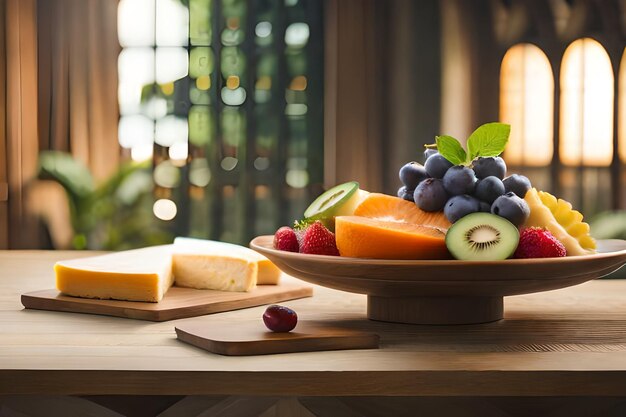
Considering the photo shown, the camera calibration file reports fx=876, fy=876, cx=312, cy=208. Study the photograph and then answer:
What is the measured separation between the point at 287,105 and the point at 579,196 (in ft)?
3.78

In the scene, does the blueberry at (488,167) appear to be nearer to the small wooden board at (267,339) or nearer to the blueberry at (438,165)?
the blueberry at (438,165)

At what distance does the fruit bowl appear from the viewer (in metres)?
1.05

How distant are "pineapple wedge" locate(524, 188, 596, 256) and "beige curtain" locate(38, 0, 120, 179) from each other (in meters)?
2.07

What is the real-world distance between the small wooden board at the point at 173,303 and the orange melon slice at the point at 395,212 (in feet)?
0.84

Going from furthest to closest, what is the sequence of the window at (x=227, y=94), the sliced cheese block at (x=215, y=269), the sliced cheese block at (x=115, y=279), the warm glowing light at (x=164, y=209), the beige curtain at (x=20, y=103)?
the warm glowing light at (x=164, y=209)
the window at (x=227, y=94)
the beige curtain at (x=20, y=103)
the sliced cheese block at (x=215, y=269)
the sliced cheese block at (x=115, y=279)

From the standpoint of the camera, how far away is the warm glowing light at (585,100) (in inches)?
128

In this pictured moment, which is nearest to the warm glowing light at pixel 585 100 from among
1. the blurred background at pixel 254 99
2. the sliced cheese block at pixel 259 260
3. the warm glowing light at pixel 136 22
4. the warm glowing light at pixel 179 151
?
the blurred background at pixel 254 99

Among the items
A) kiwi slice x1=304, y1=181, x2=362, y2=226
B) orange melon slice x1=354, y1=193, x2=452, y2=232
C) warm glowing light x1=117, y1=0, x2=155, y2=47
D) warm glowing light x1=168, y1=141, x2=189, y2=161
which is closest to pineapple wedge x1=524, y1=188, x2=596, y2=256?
orange melon slice x1=354, y1=193, x2=452, y2=232

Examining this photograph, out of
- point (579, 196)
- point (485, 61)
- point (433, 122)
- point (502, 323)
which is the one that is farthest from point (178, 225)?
point (502, 323)

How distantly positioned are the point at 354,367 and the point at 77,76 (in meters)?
2.31

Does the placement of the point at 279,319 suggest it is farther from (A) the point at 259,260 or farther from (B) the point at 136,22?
(B) the point at 136,22

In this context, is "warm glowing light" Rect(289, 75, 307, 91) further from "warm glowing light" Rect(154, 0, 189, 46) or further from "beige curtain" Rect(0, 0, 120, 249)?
"beige curtain" Rect(0, 0, 120, 249)

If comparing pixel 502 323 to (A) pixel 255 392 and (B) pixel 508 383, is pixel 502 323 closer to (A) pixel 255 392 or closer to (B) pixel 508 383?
(B) pixel 508 383

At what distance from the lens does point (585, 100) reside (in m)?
3.26
